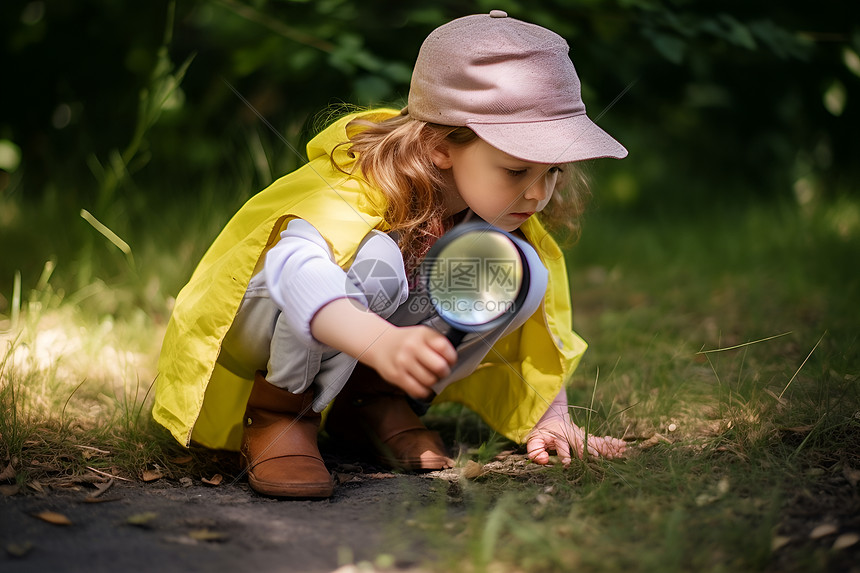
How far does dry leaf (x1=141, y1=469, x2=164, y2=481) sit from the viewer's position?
171 cm

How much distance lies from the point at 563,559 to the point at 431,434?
0.72 metres

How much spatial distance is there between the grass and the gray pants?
0.86 feet

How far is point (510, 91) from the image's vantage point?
1.63 metres

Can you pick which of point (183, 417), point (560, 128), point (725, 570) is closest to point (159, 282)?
point (183, 417)

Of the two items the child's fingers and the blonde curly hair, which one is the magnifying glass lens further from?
the child's fingers

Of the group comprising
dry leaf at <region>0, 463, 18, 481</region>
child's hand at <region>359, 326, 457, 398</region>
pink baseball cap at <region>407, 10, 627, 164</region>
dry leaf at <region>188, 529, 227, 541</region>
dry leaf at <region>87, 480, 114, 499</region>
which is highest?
pink baseball cap at <region>407, 10, 627, 164</region>

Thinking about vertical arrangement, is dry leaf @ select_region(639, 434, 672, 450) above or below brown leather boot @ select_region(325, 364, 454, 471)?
below

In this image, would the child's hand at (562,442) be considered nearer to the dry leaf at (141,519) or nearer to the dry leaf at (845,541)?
the dry leaf at (845,541)

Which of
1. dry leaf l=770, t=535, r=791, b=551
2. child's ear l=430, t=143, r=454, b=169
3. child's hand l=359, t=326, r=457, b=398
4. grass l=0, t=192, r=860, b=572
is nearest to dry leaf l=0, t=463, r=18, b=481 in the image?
grass l=0, t=192, r=860, b=572

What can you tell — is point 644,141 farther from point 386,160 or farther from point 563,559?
point 563,559

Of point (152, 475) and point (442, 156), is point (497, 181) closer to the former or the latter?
point (442, 156)

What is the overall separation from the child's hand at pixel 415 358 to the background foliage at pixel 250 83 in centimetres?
96

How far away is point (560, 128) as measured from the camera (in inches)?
65.1

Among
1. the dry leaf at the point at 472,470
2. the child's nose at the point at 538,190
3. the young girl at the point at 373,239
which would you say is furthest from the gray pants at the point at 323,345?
the dry leaf at the point at 472,470
